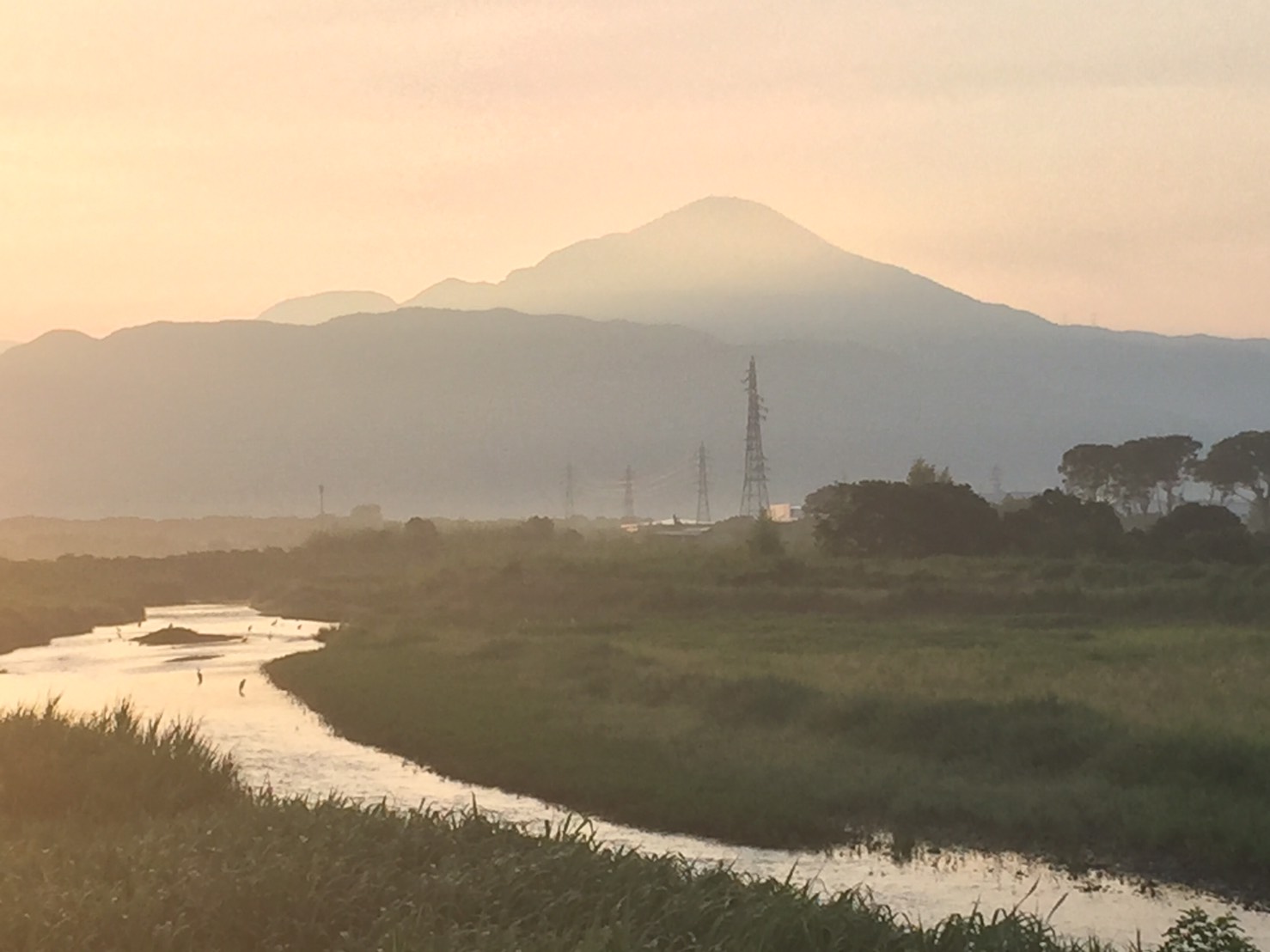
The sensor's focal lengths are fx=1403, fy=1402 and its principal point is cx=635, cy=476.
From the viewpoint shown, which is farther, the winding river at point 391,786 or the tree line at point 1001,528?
the tree line at point 1001,528

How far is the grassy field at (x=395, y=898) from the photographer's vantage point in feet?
48.6

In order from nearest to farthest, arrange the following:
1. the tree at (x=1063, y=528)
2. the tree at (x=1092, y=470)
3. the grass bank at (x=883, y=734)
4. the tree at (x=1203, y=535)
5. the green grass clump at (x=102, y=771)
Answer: the green grass clump at (x=102, y=771)
the grass bank at (x=883, y=734)
the tree at (x=1203, y=535)
the tree at (x=1063, y=528)
the tree at (x=1092, y=470)

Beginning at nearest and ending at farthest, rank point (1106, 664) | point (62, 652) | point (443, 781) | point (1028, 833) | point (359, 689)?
point (1028, 833)
point (443, 781)
point (1106, 664)
point (359, 689)
point (62, 652)

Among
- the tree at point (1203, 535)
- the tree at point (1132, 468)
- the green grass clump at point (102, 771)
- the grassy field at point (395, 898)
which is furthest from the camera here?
the tree at point (1132, 468)

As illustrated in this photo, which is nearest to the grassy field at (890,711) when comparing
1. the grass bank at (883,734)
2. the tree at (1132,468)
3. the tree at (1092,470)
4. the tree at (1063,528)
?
the grass bank at (883,734)

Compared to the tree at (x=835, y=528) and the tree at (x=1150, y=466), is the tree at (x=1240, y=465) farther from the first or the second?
the tree at (x=835, y=528)

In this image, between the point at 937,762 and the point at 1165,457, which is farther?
the point at 1165,457

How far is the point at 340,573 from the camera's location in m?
114

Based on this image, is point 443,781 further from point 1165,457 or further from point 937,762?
point 1165,457

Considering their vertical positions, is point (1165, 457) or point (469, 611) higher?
point (1165, 457)

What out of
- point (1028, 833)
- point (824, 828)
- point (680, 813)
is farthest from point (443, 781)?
point (1028, 833)

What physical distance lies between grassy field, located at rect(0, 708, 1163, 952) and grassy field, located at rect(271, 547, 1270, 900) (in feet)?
25.4

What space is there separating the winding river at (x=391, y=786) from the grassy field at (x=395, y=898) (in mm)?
2663

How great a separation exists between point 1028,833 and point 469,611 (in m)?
51.0
